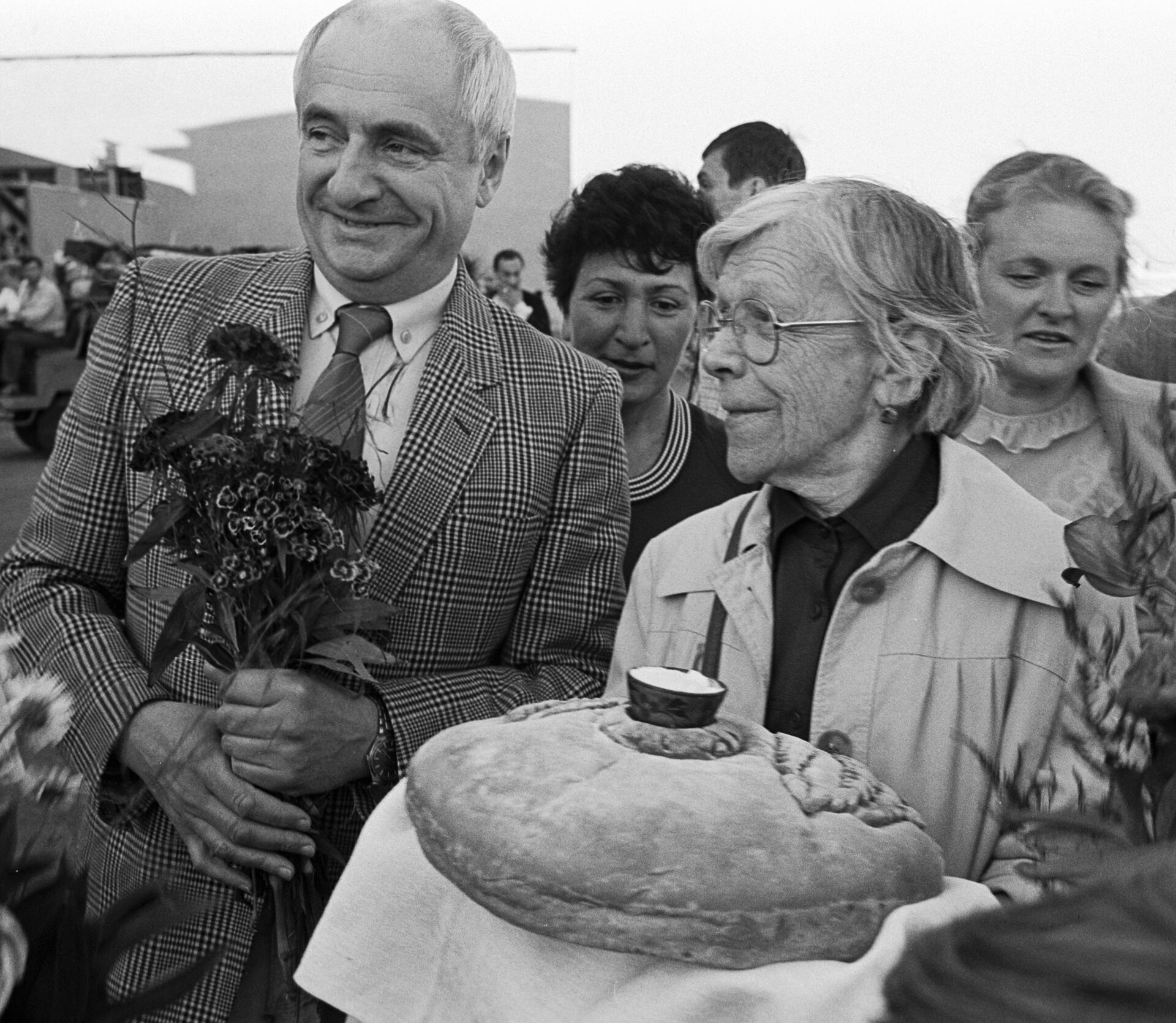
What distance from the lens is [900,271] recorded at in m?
1.95

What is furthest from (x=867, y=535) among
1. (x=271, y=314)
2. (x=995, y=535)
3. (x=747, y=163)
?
(x=747, y=163)

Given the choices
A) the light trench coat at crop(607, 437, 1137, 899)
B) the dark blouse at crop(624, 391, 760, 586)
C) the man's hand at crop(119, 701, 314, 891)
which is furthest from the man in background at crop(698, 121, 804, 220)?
the man's hand at crop(119, 701, 314, 891)

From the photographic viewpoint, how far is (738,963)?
1.13 meters

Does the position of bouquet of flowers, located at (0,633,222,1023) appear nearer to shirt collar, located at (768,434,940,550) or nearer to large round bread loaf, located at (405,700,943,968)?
large round bread loaf, located at (405,700,943,968)

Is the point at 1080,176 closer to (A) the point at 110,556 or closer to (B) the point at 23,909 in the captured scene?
(A) the point at 110,556

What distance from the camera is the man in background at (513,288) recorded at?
37.8 feet

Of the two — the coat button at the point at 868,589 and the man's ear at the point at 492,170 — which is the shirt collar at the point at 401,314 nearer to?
the man's ear at the point at 492,170

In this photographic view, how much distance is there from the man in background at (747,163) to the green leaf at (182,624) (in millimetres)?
2643

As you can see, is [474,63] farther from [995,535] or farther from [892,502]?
[995,535]

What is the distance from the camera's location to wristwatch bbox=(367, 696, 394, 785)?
79.9 inches

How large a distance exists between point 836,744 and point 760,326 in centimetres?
61

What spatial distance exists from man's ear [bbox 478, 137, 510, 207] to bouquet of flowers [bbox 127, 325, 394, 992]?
689 millimetres

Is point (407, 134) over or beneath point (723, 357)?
over

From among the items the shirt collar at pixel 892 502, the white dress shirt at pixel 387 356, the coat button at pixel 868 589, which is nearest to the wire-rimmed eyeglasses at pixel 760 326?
the shirt collar at pixel 892 502
